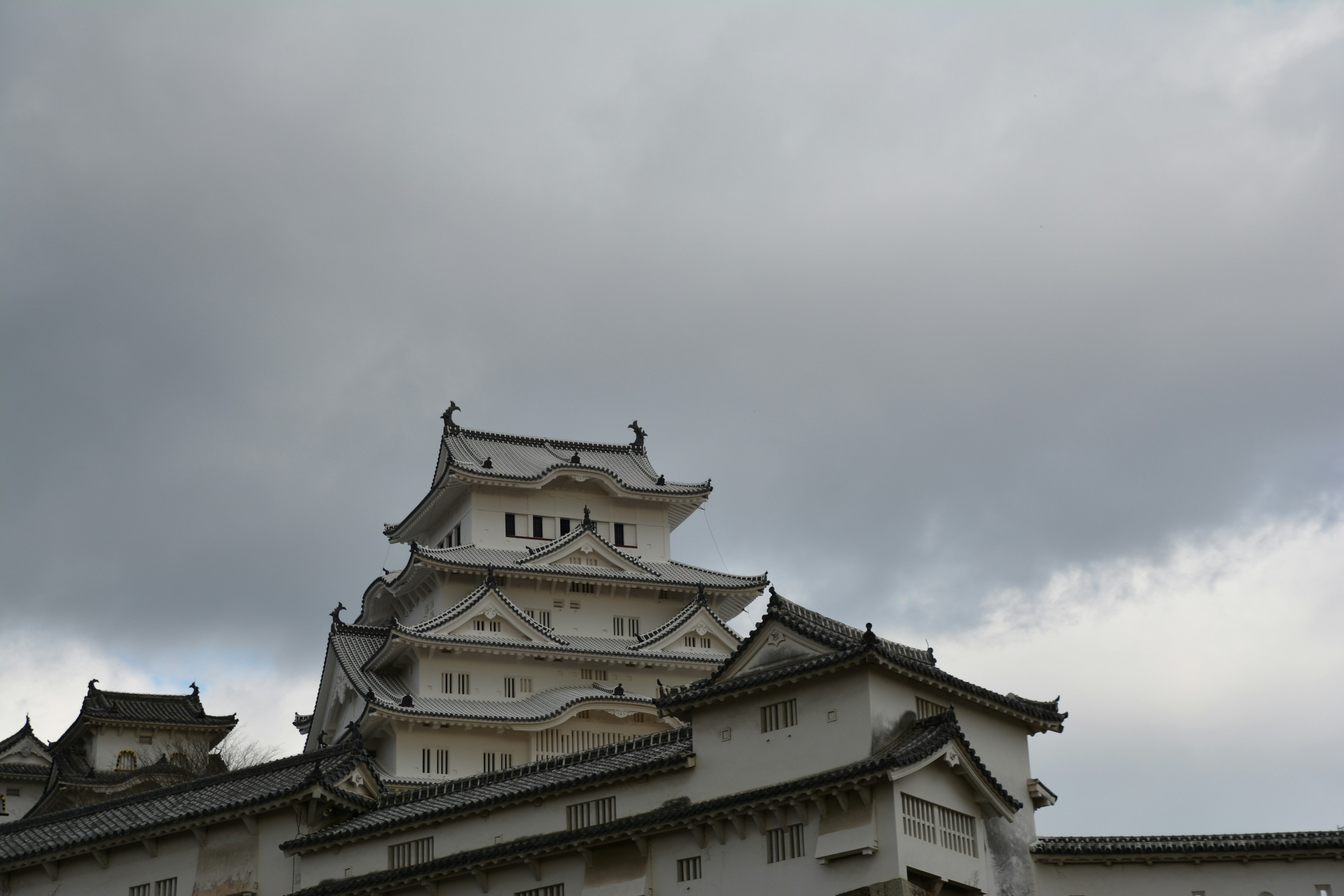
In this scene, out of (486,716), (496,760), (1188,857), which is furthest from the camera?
(496,760)

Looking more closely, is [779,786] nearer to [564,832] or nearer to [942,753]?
[942,753]

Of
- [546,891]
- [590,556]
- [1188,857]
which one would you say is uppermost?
[590,556]

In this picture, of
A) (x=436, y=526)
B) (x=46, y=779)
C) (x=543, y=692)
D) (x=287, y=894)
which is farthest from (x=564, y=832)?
(x=46, y=779)

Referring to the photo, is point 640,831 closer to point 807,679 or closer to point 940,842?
point 807,679

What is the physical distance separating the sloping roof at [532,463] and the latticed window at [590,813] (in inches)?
1239

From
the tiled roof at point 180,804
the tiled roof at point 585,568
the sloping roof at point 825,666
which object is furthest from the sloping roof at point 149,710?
the sloping roof at point 825,666

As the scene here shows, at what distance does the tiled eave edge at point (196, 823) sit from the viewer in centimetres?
4050

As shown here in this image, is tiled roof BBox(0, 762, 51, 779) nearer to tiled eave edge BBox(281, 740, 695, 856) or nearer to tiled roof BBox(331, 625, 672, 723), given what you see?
tiled roof BBox(331, 625, 672, 723)

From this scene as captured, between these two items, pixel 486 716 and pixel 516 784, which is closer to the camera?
pixel 516 784

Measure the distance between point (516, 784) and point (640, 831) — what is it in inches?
199

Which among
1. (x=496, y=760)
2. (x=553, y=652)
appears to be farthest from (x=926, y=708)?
(x=553, y=652)

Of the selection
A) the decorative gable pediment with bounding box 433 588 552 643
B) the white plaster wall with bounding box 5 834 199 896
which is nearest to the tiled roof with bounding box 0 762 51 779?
the decorative gable pediment with bounding box 433 588 552 643

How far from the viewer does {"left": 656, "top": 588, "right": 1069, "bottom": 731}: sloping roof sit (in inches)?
1348

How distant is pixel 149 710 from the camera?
7956 centimetres
